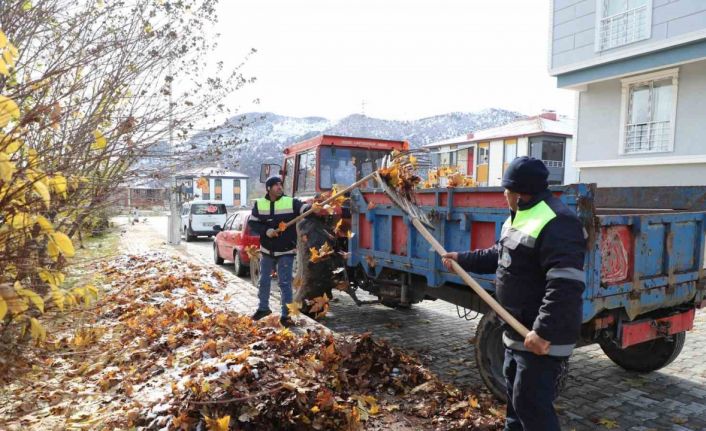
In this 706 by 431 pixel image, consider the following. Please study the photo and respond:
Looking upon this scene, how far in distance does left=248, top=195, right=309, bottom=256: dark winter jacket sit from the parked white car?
595 inches

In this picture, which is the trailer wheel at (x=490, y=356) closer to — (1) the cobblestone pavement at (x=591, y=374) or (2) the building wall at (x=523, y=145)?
(1) the cobblestone pavement at (x=591, y=374)

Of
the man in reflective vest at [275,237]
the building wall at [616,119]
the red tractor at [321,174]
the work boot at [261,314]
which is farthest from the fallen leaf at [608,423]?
the building wall at [616,119]

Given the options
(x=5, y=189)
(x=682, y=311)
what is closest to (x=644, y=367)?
(x=682, y=311)

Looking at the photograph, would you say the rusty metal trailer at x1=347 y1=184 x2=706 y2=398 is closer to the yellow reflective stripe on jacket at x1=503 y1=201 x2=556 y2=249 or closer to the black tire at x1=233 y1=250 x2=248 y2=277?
the yellow reflective stripe on jacket at x1=503 y1=201 x2=556 y2=249

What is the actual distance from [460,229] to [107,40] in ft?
11.5

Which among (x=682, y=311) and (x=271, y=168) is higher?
(x=271, y=168)

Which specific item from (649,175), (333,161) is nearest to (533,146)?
(649,175)

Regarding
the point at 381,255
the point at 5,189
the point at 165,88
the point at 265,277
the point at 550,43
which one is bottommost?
the point at 265,277

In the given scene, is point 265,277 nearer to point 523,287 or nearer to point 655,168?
point 523,287

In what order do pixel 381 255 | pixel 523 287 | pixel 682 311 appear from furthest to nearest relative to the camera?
pixel 381 255
pixel 682 311
pixel 523 287

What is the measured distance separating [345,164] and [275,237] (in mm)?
2188

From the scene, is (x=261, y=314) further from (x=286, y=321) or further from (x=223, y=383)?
(x=223, y=383)

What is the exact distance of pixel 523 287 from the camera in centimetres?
292

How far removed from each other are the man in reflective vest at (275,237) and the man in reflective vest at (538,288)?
149 inches
